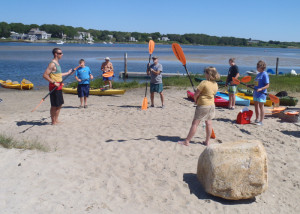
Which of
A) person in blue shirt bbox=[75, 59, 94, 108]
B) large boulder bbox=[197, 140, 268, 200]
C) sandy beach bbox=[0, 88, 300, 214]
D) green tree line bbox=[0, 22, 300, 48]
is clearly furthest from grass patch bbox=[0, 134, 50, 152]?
green tree line bbox=[0, 22, 300, 48]

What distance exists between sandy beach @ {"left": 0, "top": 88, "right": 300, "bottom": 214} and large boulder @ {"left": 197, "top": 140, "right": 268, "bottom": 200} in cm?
18

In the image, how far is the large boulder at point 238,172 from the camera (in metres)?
4.23

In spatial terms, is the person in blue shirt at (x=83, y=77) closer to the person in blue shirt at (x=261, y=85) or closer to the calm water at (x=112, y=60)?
the person in blue shirt at (x=261, y=85)

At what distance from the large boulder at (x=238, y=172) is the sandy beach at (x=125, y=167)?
7.0 inches

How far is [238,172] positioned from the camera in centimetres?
423

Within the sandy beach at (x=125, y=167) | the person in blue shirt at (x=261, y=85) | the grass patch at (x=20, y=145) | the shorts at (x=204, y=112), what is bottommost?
the sandy beach at (x=125, y=167)

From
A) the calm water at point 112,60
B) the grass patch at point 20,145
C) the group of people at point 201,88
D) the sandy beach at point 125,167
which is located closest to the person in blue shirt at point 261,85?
the group of people at point 201,88

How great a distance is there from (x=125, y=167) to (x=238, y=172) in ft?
5.78

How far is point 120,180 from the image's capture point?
4.63 metres

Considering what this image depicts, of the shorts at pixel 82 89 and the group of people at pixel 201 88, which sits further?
the shorts at pixel 82 89

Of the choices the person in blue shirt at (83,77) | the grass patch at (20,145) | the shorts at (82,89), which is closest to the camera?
the grass patch at (20,145)

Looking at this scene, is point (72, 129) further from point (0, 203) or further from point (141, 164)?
point (0, 203)

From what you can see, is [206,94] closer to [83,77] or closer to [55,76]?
[55,76]

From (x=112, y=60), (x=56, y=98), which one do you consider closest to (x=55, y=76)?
(x=56, y=98)
